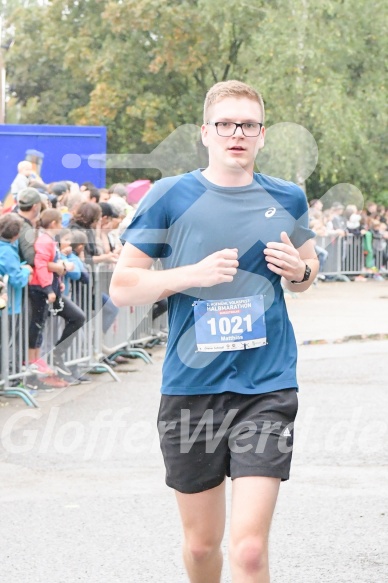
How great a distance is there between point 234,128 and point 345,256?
81.5 feet

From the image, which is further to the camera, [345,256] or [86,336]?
[345,256]

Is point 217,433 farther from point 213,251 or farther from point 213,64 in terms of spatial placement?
point 213,64

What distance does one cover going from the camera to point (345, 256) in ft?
95.0

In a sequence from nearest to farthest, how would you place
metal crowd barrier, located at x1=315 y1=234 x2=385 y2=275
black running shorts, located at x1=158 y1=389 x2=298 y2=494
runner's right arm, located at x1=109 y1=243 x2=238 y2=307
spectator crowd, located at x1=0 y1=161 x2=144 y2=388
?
runner's right arm, located at x1=109 y1=243 x2=238 y2=307
black running shorts, located at x1=158 y1=389 x2=298 y2=494
spectator crowd, located at x1=0 y1=161 x2=144 y2=388
metal crowd barrier, located at x1=315 y1=234 x2=385 y2=275

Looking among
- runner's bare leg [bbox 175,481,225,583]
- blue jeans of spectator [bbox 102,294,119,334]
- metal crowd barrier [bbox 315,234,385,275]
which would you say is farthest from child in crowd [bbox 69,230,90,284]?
metal crowd barrier [bbox 315,234,385,275]

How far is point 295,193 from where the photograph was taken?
4.51 m

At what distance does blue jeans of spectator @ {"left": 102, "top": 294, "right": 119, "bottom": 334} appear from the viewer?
13.1m

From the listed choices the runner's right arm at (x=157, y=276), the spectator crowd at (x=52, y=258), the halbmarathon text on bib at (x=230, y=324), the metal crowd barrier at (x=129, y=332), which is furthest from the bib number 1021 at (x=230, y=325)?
the metal crowd barrier at (x=129, y=332)

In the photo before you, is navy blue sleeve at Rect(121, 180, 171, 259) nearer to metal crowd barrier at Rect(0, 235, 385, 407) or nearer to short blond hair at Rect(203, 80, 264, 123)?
short blond hair at Rect(203, 80, 264, 123)

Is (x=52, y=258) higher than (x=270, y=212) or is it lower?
lower

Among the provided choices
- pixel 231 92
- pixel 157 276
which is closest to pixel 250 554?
pixel 157 276

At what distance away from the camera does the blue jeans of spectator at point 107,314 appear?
517 inches

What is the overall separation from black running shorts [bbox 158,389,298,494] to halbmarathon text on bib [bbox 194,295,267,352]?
17 centimetres

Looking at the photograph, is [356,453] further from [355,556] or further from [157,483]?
[355,556]
